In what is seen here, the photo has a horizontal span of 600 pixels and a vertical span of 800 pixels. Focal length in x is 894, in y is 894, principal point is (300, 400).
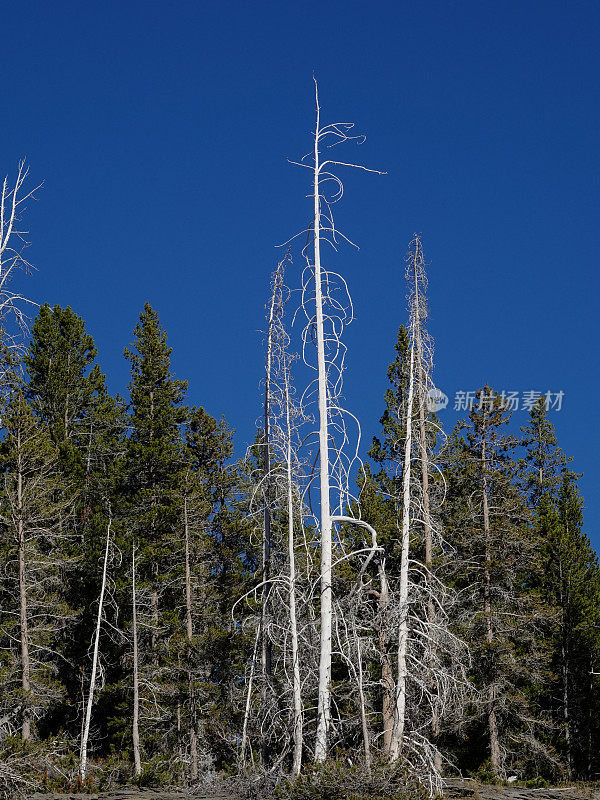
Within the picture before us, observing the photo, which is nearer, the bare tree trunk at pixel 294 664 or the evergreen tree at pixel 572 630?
the bare tree trunk at pixel 294 664

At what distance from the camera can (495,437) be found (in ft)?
94.0

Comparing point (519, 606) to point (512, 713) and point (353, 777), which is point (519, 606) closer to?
point (512, 713)

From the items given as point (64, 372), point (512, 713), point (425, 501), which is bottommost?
point (512, 713)

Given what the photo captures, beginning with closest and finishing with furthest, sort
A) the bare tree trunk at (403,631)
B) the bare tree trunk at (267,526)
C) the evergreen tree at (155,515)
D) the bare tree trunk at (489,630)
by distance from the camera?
the bare tree trunk at (403,631), the bare tree trunk at (267,526), the bare tree trunk at (489,630), the evergreen tree at (155,515)

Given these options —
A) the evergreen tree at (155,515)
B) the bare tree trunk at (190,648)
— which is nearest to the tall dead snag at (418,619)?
the bare tree trunk at (190,648)

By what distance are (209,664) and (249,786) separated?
15.7 m

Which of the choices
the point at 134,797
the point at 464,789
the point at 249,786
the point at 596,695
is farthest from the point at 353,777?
the point at 596,695

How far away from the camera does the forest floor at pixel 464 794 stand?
1747 centimetres

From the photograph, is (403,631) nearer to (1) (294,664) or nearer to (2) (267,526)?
(1) (294,664)

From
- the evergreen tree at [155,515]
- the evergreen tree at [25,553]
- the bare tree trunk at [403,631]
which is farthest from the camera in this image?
the evergreen tree at [155,515]

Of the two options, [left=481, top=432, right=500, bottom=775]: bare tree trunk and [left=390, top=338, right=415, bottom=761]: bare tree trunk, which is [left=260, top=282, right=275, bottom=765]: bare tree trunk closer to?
[left=390, top=338, right=415, bottom=761]: bare tree trunk

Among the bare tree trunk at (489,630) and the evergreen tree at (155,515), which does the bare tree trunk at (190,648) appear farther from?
the bare tree trunk at (489,630)

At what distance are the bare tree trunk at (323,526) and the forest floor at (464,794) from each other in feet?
22.0

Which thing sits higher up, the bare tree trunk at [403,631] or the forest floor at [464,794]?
the bare tree trunk at [403,631]
